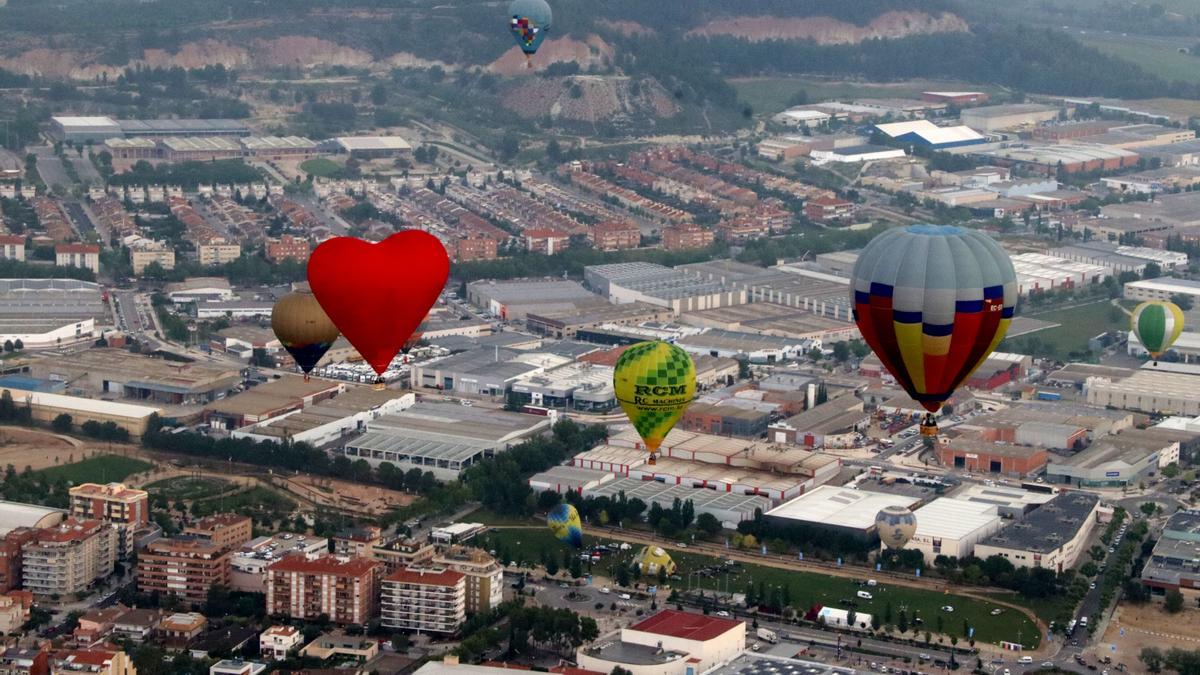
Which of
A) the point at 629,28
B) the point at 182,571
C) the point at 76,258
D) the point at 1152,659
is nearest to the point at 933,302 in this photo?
the point at 1152,659

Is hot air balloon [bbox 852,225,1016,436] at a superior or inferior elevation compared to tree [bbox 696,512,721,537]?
superior

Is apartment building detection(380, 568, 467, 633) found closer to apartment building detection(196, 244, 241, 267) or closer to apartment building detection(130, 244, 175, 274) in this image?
apartment building detection(130, 244, 175, 274)

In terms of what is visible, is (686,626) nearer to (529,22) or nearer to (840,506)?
(840,506)

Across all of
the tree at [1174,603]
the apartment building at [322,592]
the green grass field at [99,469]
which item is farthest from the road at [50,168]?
the tree at [1174,603]

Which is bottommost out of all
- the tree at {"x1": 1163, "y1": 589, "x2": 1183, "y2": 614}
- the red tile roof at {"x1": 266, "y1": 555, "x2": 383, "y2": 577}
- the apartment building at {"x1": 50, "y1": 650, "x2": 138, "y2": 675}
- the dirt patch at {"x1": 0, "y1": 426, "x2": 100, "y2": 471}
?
the dirt patch at {"x1": 0, "y1": 426, "x2": 100, "y2": 471}

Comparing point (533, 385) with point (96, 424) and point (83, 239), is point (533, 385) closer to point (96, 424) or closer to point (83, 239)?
point (96, 424)

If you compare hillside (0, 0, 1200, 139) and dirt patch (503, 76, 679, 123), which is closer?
dirt patch (503, 76, 679, 123)

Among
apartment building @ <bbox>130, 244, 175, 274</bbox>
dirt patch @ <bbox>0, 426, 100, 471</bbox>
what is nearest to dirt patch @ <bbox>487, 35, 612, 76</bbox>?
apartment building @ <bbox>130, 244, 175, 274</bbox>
